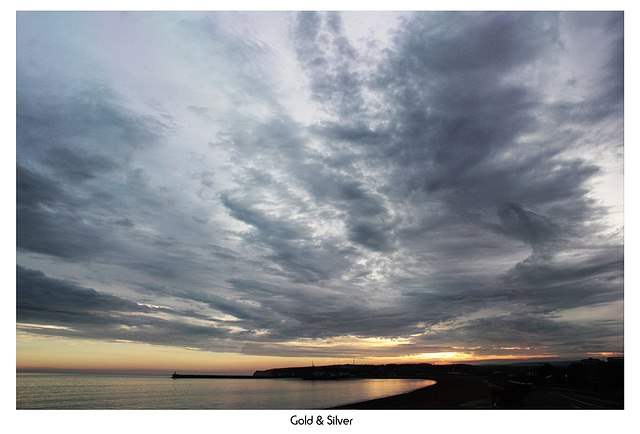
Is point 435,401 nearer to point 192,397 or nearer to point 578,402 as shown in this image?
point 578,402

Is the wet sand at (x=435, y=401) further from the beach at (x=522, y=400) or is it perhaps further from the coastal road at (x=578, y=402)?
the coastal road at (x=578, y=402)

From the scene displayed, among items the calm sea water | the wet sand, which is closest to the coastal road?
the wet sand

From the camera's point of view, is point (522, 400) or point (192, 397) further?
point (192, 397)

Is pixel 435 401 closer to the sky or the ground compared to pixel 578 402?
closer to the ground

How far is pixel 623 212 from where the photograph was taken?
14289mm

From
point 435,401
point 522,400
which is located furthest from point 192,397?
point 522,400

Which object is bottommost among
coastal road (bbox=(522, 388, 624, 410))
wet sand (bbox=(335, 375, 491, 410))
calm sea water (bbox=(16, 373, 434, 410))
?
calm sea water (bbox=(16, 373, 434, 410))

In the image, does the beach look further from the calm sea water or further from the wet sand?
the calm sea water

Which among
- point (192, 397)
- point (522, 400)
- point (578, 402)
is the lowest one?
point (192, 397)
